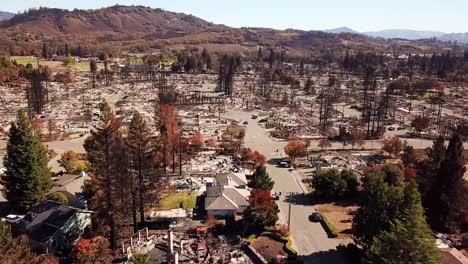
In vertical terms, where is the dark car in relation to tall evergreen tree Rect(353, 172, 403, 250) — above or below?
below

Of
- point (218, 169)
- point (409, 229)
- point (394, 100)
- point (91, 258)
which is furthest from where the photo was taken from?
A: point (394, 100)

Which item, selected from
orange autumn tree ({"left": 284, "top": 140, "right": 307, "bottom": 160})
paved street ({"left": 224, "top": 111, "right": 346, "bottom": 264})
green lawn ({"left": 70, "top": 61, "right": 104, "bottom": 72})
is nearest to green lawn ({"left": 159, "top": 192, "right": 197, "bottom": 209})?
paved street ({"left": 224, "top": 111, "right": 346, "bottom": 264})

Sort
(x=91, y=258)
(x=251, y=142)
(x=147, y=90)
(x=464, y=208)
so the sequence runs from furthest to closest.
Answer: (x=147, y=90), (x=251, y=142), (x=464, y=208), (x=91, y=258)

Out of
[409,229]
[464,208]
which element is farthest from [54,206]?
[464,208]

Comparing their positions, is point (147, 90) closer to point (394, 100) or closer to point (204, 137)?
point (204, 137)

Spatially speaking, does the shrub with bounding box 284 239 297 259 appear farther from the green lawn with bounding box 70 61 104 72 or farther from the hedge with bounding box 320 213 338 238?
the green lawn with bounding box 70 61 104 72

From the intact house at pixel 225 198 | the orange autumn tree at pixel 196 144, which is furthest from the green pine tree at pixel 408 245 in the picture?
the orange autumn tree at pixel 196 144

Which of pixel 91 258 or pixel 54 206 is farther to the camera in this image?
pixel 54 206
